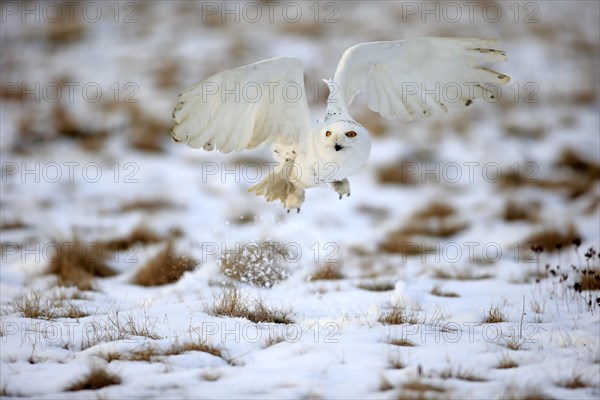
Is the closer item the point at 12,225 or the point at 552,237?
the point at 552,237

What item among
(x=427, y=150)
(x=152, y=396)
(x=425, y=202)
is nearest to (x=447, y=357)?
(x=152, y=396)

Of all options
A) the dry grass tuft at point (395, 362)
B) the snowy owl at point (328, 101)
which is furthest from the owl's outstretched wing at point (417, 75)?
the dry grass tuft at point (395, 362)

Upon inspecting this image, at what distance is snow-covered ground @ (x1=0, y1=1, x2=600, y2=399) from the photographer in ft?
11.0

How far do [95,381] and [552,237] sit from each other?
599 centimetres

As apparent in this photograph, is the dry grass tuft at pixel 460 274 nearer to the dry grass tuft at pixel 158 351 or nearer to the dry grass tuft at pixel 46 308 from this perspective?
the dry grass tuft at pixel 158 351

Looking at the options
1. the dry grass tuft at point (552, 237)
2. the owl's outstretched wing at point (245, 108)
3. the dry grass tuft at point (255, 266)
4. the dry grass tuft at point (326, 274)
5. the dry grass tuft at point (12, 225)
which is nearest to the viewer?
the owl's outstretched wing at point (245, 108)

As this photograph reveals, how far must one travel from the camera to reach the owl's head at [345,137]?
4242mm

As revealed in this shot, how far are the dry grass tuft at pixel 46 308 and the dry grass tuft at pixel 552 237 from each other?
5.09m

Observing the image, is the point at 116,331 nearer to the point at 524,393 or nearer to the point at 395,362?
the point at 395,362

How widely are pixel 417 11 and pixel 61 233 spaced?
15109mm

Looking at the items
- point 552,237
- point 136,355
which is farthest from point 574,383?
point 552,237

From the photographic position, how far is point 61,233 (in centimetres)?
761

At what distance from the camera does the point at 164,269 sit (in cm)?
615

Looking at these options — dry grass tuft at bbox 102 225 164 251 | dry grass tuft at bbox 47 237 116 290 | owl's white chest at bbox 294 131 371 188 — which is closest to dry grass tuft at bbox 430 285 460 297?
owl's white chest at bbox 294 131 371 188
